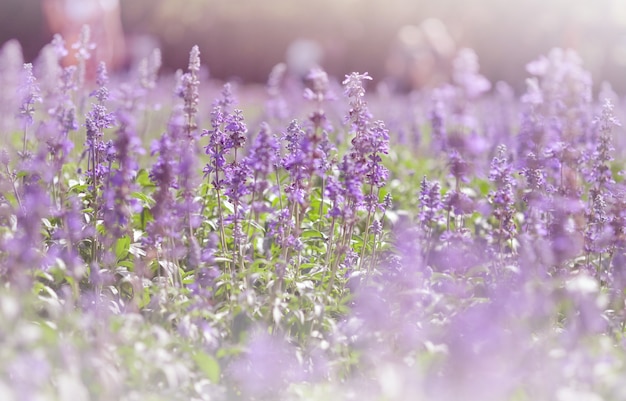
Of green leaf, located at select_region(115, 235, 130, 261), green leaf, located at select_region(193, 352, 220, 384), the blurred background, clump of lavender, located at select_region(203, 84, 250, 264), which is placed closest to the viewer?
green leaf, located at select_region(193, 352, 220, 384)

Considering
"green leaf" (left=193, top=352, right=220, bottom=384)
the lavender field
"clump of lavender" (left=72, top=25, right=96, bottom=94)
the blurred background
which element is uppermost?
the blurred background

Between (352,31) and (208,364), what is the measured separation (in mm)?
20961

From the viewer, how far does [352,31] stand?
78.8 feet

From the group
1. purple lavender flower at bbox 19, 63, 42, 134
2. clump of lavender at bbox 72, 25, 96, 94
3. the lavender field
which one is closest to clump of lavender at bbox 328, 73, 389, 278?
the lavender field

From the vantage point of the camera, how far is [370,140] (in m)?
4.82

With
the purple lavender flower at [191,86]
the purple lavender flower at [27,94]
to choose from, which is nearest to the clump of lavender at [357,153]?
the purple lavender flower at [191,86]

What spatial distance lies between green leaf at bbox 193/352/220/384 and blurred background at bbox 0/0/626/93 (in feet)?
60.1

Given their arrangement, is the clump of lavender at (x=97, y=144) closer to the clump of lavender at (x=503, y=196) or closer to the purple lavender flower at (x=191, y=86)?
the purple lavender flower at (x=191, y=86)

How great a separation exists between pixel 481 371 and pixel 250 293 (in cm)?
123

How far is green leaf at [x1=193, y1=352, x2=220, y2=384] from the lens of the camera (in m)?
3.82

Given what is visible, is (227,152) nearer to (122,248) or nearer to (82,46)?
(122,248)

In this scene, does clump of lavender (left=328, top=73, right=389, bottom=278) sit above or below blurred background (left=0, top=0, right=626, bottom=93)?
below

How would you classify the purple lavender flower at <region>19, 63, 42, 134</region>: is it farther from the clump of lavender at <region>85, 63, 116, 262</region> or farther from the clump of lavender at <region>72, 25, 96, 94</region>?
the clump of lavender at <region>72, 25, 96, 94</region>

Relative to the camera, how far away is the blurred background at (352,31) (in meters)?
22.9
